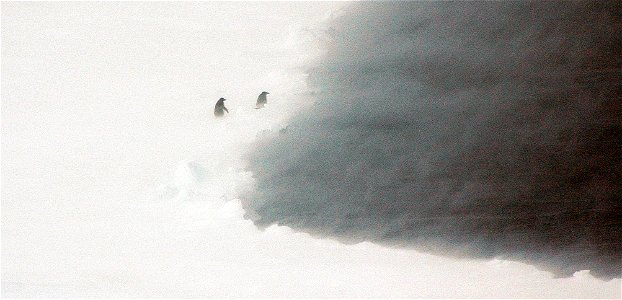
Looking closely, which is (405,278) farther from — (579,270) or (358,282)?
(579,270)

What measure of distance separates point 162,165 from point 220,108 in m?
0.28

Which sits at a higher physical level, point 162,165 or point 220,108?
point 220,108

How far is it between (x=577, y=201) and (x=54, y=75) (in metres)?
1.85

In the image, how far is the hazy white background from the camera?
2.03 metres

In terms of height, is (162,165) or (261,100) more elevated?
(261,100)

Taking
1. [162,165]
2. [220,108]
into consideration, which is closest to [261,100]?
[220,108]

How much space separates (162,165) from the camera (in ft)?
6.71

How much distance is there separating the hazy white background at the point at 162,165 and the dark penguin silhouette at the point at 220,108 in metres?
0.02

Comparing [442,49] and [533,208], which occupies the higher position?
[442,49]

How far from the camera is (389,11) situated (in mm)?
2061

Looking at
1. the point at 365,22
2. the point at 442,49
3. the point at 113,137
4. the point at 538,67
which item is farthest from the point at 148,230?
the point at 538,67

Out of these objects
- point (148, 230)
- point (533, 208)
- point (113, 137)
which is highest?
point (113, 137)

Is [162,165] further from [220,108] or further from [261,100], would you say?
[261,100]

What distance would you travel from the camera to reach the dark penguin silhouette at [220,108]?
2070 millimetres
